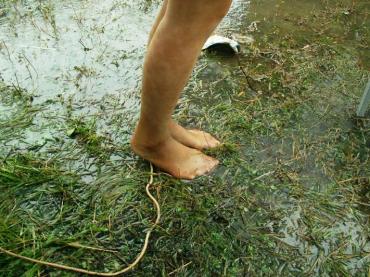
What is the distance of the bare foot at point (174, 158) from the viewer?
72.7 inches

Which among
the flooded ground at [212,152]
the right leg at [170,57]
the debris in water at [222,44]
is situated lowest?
the flooded ground at [212,152]

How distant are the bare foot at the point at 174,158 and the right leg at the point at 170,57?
4 cm

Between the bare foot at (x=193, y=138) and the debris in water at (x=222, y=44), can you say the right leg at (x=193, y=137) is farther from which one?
the debris in water at (x=222, y=44)

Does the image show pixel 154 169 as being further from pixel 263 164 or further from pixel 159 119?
pixel 263 164

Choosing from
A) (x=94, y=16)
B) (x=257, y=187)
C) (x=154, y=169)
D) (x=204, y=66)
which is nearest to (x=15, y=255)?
(x=154, y=169)

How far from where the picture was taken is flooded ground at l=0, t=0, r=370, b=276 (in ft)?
5.33

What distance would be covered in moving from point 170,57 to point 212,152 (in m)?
0.71

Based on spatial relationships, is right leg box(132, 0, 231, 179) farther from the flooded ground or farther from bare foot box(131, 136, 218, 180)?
the flooded ground

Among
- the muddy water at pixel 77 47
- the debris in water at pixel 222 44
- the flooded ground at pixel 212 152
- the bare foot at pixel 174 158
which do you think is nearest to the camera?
the flooded ground at pixel 212 152

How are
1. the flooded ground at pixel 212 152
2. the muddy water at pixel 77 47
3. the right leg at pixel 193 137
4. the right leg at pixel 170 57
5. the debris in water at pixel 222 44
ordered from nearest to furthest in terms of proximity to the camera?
the right leg at pixel 170 57
the flooded ground at pixel 212 152
the right leg at pixel 193 137
the muddy water at pixel 77 47
the debris in water at pixel 222 44

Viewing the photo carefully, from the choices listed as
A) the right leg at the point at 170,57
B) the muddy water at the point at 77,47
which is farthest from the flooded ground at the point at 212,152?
the right leg at the point at 170,57

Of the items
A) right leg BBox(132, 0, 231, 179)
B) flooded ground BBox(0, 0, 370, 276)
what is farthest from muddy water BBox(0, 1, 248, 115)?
right leg BBox(132, 0, 231, 179)

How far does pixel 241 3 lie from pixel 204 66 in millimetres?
981

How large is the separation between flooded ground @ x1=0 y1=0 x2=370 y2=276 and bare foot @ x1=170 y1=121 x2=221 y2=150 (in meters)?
0.07
